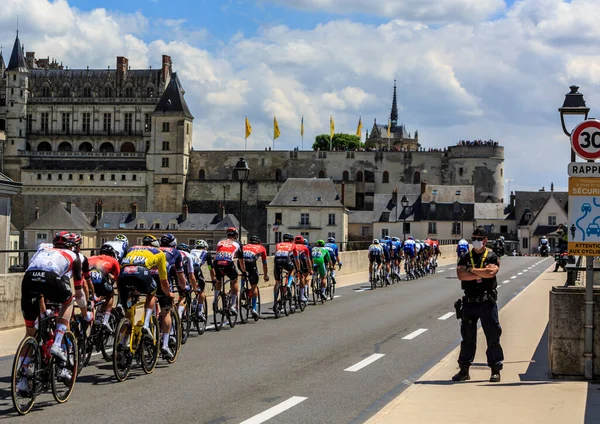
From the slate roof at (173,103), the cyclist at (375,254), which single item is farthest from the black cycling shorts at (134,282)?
the slate roof at (173,103)

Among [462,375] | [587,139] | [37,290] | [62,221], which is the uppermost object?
[587,139]

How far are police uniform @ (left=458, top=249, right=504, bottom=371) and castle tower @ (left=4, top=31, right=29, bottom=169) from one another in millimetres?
123222

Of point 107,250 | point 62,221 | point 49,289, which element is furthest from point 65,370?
point 62,221

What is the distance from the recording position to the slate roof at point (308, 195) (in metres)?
100

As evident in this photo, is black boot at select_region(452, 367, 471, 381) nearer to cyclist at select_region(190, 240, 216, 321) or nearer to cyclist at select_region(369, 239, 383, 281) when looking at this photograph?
cyclist at select_region(190, 240, 216, 321)

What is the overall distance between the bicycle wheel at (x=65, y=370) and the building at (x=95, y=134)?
356 ft

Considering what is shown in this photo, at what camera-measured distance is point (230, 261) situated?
15.8m

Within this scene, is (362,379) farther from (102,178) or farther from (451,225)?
(102,178)

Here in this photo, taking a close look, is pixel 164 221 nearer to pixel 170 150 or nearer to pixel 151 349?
pixel 170 150

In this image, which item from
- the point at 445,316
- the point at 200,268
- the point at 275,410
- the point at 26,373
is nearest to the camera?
the point at 26,373

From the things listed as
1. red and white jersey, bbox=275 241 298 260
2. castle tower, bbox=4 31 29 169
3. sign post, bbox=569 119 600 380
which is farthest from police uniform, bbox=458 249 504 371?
castle tower, bbox=4 31 29 169

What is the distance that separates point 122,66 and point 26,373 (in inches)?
5153

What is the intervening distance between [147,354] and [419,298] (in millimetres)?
14512

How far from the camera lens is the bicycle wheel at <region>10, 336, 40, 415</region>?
8459 mm
